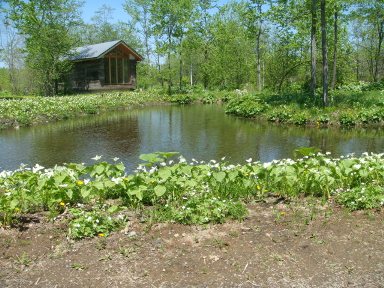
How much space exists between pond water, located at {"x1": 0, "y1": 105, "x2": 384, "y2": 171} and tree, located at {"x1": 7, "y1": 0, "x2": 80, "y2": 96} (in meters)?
14.5

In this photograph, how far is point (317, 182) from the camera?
6344mm

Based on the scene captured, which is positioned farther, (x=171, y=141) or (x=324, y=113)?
(x=324, y=113)

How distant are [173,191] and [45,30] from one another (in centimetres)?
3180

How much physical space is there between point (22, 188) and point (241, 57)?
4346cm

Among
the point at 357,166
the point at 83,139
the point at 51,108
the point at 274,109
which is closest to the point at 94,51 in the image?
the point at 51,108

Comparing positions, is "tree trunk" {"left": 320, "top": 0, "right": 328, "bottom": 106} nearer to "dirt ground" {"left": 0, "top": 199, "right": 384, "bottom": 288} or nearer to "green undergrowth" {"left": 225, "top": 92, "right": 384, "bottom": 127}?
"green undergrowth" {"left": 225, "top": 92, "right": 384, "bottom": 127}

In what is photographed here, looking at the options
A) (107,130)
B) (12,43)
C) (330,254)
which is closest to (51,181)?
(330,254)

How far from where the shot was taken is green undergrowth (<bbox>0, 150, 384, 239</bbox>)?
5.46 m

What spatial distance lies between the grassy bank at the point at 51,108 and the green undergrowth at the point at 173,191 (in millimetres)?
15588

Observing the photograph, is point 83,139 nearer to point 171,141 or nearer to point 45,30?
point 171,141

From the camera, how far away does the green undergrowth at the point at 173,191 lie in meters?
5.46

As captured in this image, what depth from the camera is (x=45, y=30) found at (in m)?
33.2

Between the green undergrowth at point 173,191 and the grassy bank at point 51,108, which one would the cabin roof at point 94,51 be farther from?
the green undergrowth at point 173,191

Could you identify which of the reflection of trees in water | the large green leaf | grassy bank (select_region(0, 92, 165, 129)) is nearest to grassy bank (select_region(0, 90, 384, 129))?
grassy bank (select_region(0, 92, 165, 129))
